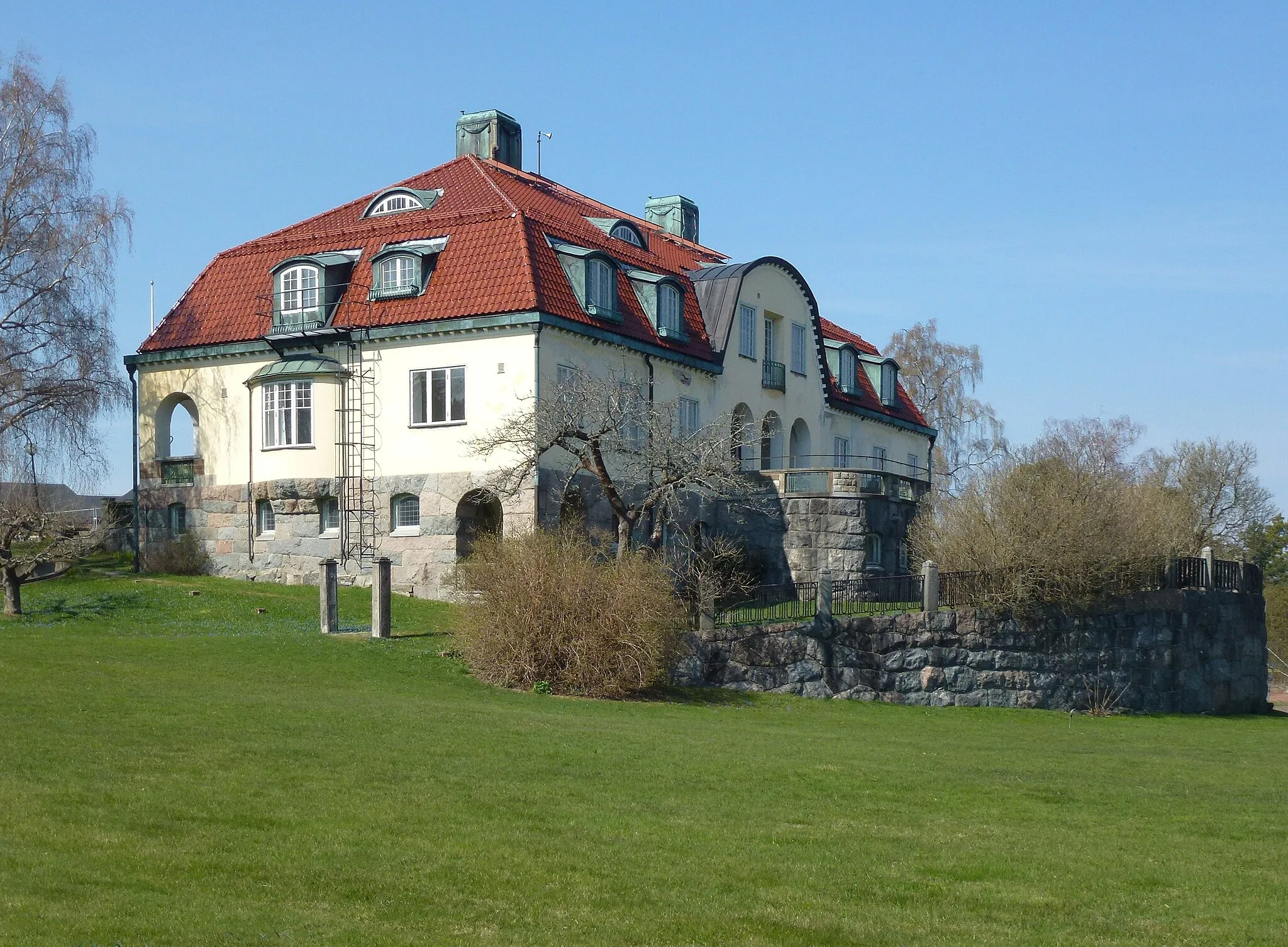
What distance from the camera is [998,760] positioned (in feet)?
65.0

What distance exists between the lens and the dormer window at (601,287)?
119 ft

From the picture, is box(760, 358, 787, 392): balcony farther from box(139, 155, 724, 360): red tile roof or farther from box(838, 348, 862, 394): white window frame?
box(838, 348, 862, 394): white window frame

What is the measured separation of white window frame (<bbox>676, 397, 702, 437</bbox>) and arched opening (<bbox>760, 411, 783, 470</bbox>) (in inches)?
174

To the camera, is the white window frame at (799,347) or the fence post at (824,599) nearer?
the fence post at (824,599)

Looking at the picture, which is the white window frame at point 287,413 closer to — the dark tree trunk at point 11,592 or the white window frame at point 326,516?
the white window frame at point 326,516

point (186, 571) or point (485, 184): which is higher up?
point (485, 184)

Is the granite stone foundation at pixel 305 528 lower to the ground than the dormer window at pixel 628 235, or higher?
lower

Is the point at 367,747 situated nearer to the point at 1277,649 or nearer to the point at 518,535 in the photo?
the point at 518,535

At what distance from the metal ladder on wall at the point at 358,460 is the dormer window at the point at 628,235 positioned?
872 centimetres

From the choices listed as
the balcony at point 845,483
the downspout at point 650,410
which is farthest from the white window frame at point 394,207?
the balcony at point 845,483

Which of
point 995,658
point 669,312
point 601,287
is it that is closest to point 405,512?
point 601,287

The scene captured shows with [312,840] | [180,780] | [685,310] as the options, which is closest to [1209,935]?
[312,840]

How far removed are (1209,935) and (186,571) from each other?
3231 centimetres

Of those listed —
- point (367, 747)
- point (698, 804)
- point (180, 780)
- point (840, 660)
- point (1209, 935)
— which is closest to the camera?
point (1209, 935)
